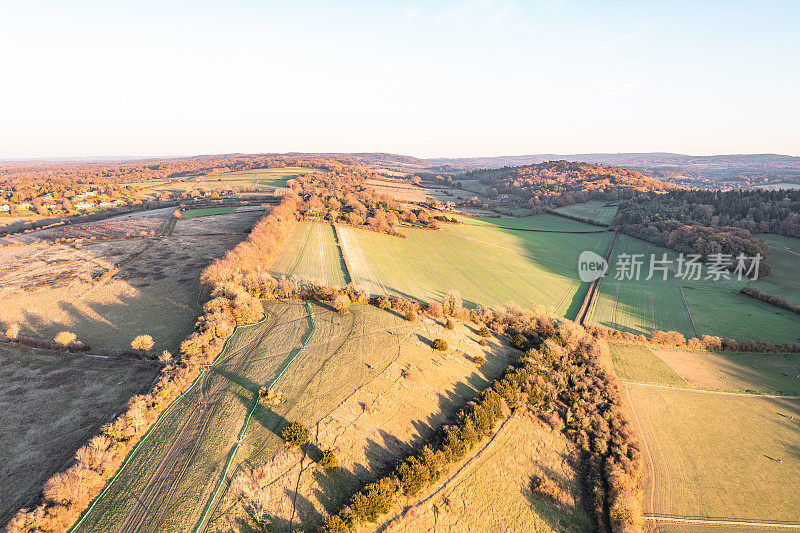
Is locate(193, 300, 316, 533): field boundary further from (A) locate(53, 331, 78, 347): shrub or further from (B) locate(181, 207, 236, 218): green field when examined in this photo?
(B) locate(181, 207, 236, 218): green field

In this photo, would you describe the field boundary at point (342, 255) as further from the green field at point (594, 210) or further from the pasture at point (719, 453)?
the green field at point (594, 210)

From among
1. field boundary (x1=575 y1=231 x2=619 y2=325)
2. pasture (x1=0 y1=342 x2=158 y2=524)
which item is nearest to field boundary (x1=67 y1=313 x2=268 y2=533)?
pasture (x1=0 y1=342 x2=158 y2=524)

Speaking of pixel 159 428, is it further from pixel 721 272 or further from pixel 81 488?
pixel 721 272

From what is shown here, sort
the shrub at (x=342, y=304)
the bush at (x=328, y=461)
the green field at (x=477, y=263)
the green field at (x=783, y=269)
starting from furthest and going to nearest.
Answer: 1. the green field at (x=783, y=269)
2. the green field at (x=477, y=263)
3. the shrub at (x=342, y=304)
4. the bush at (x=328, y=461)

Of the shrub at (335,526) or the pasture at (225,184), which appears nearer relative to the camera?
the shrub at (335,526)

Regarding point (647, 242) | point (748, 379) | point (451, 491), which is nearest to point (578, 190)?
point (647, 242)

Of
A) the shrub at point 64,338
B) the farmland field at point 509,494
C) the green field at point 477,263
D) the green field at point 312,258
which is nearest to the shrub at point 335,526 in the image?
the farmland field at point 509,494
